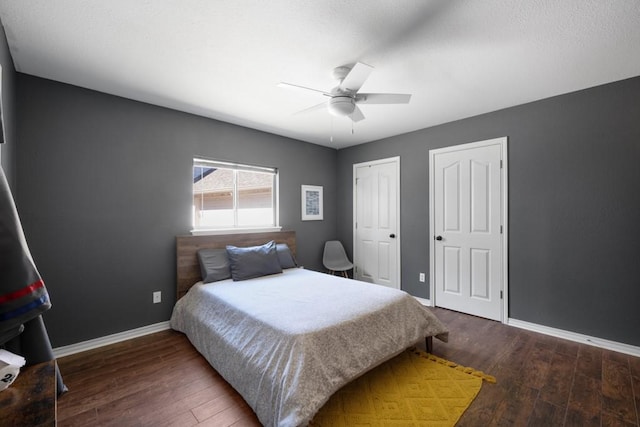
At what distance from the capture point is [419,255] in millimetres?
3939

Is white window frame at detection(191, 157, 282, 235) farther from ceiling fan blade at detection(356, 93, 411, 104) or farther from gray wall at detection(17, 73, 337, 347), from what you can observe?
ceiling fan blade at detection(356, 93, 411, 104)

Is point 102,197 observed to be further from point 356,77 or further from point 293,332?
point 356,77

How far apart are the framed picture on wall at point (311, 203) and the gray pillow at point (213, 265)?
158 centimetres

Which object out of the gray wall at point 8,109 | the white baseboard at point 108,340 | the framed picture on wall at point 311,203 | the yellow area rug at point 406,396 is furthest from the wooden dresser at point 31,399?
the framed picture on wall at point 311,203

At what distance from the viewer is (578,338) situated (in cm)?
274

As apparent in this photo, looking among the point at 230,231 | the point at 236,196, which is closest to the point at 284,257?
the point at 230,231

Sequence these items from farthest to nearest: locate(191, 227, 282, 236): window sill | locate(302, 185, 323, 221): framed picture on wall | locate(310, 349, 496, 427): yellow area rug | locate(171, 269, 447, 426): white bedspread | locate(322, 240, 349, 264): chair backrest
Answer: locate(322, 240, 349, 264): chair backrest
locate(302, 185, 323, 221): framed picture on wall
locate(191, 227, 282, 236): window sill
locate(310, 349, 496, 427): yellow area rug
locate(171, 269, 447, 426): white bedspread

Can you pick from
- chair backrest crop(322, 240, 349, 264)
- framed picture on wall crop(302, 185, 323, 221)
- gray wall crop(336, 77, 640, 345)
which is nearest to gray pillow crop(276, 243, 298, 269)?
framed picture on wall crop(302, 185, 323, 221)

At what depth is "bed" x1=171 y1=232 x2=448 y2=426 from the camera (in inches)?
63.6

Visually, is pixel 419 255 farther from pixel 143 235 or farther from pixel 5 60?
pixel 5 60

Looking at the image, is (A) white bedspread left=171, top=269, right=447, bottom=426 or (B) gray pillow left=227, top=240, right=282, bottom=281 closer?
(A) white bedspread left=171, top=269, right=447, bottom=426

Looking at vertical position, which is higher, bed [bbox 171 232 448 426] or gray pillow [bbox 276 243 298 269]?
gray pillow [bbox 276 243 298 269]

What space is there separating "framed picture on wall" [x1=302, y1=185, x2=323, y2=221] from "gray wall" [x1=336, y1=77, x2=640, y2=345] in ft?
7.35

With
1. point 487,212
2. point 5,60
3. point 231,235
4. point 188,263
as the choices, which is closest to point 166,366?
point 188,263
